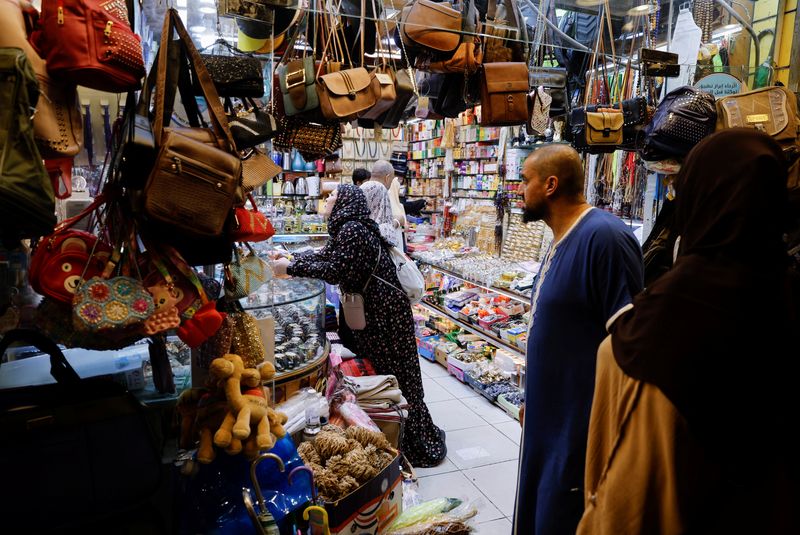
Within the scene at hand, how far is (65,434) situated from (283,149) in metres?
1.52

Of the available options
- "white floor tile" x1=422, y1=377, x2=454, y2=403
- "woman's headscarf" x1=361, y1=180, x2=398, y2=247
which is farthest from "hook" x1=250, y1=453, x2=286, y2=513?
"white floor tile" x1=422, y1=377, x2=454, y2=403

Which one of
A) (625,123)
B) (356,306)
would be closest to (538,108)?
(625,123)

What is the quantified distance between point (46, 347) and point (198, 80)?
2.64 feet

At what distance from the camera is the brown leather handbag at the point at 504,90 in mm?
2639

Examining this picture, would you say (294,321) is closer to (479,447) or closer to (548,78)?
(479,447)

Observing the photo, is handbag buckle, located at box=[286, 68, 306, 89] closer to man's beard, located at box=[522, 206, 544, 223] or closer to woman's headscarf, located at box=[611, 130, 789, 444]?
man's beard, located at box=[522, 206, 544, 223]

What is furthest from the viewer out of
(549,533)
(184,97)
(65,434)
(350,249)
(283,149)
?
(350,249)

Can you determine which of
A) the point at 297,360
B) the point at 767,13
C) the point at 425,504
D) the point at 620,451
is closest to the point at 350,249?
the point at 297,360

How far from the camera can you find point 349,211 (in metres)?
3.30

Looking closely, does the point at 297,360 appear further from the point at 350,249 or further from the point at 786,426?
the point at 786,426

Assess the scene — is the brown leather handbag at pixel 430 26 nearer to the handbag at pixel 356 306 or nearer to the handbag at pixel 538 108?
the handbag at pixel 538 108

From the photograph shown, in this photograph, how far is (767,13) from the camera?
4039 mm

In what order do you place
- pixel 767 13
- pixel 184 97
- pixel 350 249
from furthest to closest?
pixel 767 13
pixel 350 249
pixel 184 97

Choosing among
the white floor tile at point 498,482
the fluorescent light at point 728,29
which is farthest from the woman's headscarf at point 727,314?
the fluorescent light at point 728,29
